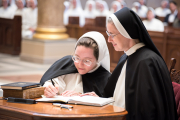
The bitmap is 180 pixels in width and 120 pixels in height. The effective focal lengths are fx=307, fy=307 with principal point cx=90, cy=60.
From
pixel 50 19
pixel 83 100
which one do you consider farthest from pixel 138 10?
pixel 83 100

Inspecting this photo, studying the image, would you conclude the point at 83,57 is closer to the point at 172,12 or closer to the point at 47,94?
the point at 47,94

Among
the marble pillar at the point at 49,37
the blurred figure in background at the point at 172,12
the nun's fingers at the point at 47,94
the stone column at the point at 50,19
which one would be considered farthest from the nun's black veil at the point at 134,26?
the blurred figure in background at the point at 172,12

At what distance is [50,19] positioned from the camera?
9.66 meters

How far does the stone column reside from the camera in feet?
31.5

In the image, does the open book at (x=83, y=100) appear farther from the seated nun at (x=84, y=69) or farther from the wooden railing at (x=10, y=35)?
the wooden railing at (x=10, y=35)

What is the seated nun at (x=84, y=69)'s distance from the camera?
2.89 metres

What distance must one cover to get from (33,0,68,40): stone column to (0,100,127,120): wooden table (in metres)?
7.55

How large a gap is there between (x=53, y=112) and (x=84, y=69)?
938 mm

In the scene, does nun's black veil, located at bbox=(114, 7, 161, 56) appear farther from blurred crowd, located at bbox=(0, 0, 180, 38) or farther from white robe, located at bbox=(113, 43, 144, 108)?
blurred crowd, located at bbox=(0, 0, 180, 38)

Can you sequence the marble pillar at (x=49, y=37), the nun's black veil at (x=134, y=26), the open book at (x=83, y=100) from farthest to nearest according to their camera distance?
the marble pillar at (x=49, y=37) → the nun's black veil at (x=134, y=26) → the open book at (x=83, y=100)

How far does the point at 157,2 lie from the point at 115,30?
19.9m

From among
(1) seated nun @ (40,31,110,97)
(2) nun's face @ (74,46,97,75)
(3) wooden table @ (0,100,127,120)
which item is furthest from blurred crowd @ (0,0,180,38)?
(3) wooden table @ (0,100,127,120)

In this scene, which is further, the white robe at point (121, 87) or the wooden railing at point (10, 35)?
the wooden railing at point (10, 35)

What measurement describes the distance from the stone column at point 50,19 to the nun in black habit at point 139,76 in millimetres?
7193
